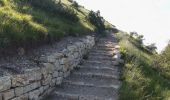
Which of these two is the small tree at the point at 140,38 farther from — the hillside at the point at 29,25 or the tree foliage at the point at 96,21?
the hillside at the point at 29,25

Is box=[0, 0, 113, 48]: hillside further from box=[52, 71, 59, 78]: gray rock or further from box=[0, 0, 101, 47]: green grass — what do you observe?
box=[52, 71, 59, 78]: gray rock

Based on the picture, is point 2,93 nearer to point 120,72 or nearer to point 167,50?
point 120,72

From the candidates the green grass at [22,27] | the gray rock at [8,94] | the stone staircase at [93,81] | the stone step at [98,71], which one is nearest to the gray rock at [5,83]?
the gray rock at [8,94]

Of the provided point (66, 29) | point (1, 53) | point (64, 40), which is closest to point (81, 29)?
point (66, 29)

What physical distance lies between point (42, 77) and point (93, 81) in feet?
9.11

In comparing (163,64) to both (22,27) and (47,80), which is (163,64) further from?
(22,27)

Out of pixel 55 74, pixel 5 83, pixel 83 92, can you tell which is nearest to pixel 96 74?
pixel 83 92

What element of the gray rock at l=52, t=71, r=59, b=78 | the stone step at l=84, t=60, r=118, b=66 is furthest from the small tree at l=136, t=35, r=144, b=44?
the gray rock at l=52, t=71, r=59, b=78

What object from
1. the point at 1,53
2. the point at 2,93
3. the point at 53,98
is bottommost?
the point at 53,98

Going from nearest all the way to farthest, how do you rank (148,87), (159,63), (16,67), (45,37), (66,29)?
(16,67) < (45,37) < (148,87) < (66,29) < (159,63)

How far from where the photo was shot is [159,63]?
16.3 metres

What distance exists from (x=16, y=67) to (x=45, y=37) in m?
2.76

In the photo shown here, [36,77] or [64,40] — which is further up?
[64,40]

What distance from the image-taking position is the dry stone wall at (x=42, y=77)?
7617 mm
